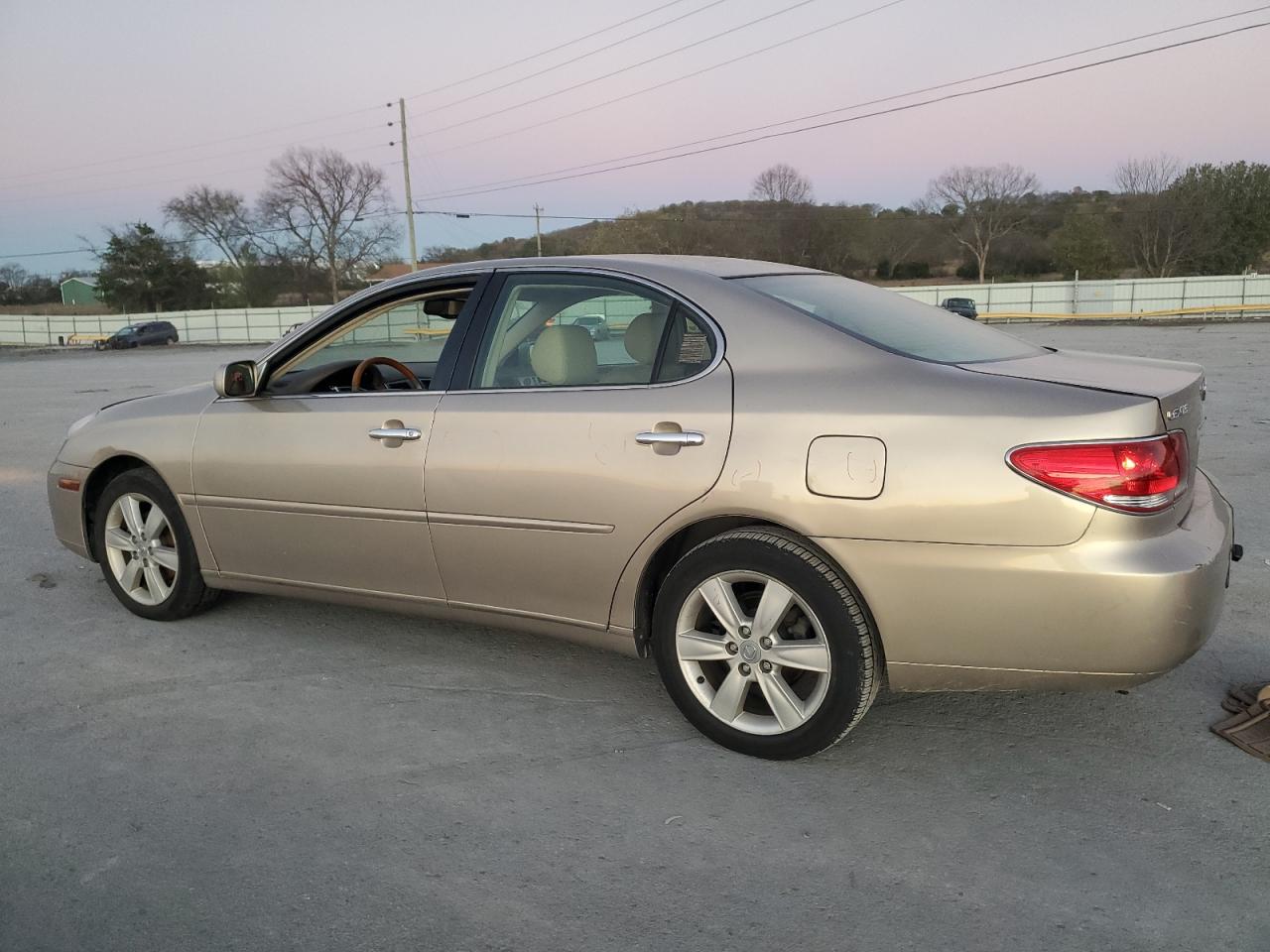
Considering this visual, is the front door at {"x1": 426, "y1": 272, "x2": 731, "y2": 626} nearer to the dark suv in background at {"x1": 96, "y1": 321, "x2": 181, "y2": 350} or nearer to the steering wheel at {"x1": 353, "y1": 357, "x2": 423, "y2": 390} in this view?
the steering wheel at {"x1": 353, "y1": 357, "x2": 423, "y2": 390}

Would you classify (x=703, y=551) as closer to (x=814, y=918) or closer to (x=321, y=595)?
(x=814, y=918)

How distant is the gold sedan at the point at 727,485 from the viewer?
271 centimetres

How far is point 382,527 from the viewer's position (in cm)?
380

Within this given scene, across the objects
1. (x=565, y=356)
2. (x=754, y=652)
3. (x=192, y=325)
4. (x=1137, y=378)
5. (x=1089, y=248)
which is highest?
(x=1089, y=248)

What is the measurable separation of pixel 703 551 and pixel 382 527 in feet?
4.41

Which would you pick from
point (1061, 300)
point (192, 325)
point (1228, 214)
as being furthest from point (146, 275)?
point (1228, 214)

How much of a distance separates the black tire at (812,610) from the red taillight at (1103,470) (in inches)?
25.5

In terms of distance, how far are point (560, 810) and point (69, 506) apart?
3.26m

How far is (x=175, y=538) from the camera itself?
4.46 metres

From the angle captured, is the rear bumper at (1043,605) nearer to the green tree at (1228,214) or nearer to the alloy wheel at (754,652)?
the alloy wheel at (754,652)

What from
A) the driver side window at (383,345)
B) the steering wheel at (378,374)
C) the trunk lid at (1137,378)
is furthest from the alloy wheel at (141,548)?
the trunk lid at (1137,378)

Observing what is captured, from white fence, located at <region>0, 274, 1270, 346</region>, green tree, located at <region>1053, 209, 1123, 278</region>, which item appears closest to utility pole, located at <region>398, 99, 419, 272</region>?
white fence, located at <region>0, 274, 1270, 346</region>

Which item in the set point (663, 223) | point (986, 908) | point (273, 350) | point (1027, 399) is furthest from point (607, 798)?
point (663, 223)

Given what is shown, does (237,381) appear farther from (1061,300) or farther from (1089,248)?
(1089,248)
